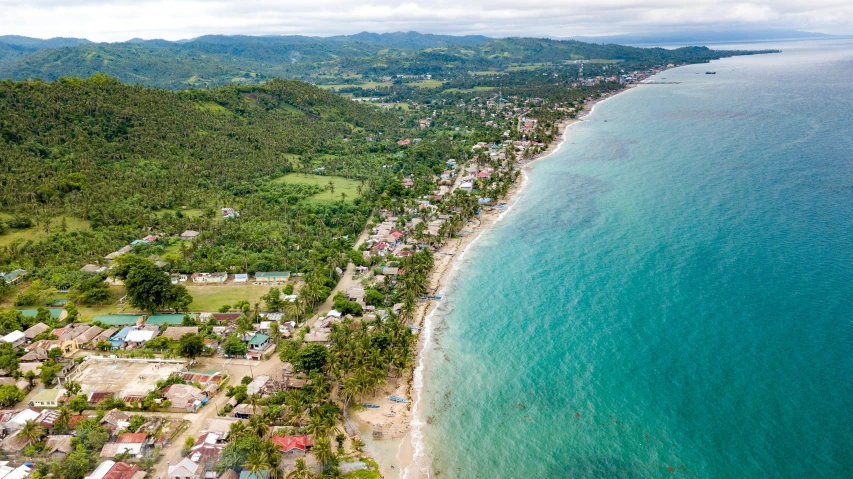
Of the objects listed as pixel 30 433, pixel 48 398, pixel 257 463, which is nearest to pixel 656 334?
pixel 257 463

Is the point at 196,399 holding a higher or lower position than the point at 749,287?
lower

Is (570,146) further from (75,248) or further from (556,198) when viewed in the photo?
(75,248)

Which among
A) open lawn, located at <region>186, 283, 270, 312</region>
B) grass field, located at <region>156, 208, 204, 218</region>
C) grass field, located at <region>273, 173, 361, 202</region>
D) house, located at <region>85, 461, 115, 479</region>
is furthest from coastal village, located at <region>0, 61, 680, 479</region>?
grass field, located at <region>273, 173, 361, 202</region>

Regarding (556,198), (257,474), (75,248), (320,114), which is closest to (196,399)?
(257,474)

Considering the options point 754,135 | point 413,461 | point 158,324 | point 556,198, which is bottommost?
point 413,461

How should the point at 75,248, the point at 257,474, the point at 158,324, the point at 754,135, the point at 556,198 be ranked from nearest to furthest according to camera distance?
the point at 257,474
the point at 158,324
the point at 75,248
the point at 556,198
the point at 754,135

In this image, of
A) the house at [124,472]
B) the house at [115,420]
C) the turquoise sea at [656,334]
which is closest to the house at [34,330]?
the house at [115,420]

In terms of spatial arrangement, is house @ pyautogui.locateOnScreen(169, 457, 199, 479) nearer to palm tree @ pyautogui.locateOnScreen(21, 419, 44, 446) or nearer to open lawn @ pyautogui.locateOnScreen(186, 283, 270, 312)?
palm tree @ pyautogui.locateOnScreen(21, 419, 44, 446)

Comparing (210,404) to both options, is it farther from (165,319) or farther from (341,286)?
(341,286)
